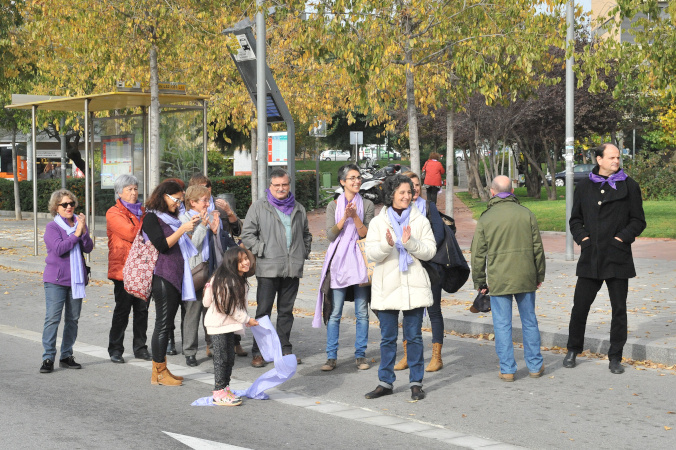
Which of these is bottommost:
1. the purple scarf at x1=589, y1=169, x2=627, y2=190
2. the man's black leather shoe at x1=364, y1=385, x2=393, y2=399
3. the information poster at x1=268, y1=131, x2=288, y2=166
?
the man's black leather shoe at x1=364, y1=385, x2=393, y2=399

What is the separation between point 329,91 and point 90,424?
16.9m

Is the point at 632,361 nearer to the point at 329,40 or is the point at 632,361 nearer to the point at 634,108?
the point at 329,40

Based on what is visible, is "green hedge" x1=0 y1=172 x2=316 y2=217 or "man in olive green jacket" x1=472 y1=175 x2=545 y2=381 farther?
"green hedge" x1=0 y1=172 x2=316 y2=217

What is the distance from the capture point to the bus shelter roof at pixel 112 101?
1551 centimetres

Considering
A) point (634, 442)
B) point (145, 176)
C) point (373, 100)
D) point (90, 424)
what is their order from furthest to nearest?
point (145, 176) < point (373, 100) < point (90, 424) < point (634, 442)

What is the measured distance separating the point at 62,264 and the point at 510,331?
149 inches

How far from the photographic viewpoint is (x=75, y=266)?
7.63 m

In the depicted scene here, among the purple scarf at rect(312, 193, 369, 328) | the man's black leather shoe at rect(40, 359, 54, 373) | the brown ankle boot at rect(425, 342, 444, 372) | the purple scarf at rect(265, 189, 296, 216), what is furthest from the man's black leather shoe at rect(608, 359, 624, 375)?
the man's black leather shoe at rect(40, 359, 54, 373)

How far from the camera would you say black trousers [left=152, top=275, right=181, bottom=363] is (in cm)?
708

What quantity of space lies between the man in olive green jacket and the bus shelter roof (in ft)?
31.0

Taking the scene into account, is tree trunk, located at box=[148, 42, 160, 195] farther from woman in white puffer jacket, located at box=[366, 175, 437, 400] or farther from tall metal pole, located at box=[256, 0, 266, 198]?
woman in white puffer jacket, located at box=[366, 175, 437, 400]

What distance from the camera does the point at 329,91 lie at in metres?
22.1

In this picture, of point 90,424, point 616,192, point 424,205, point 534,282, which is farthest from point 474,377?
point 90,424

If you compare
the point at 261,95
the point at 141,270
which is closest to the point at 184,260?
the point at 141,270
